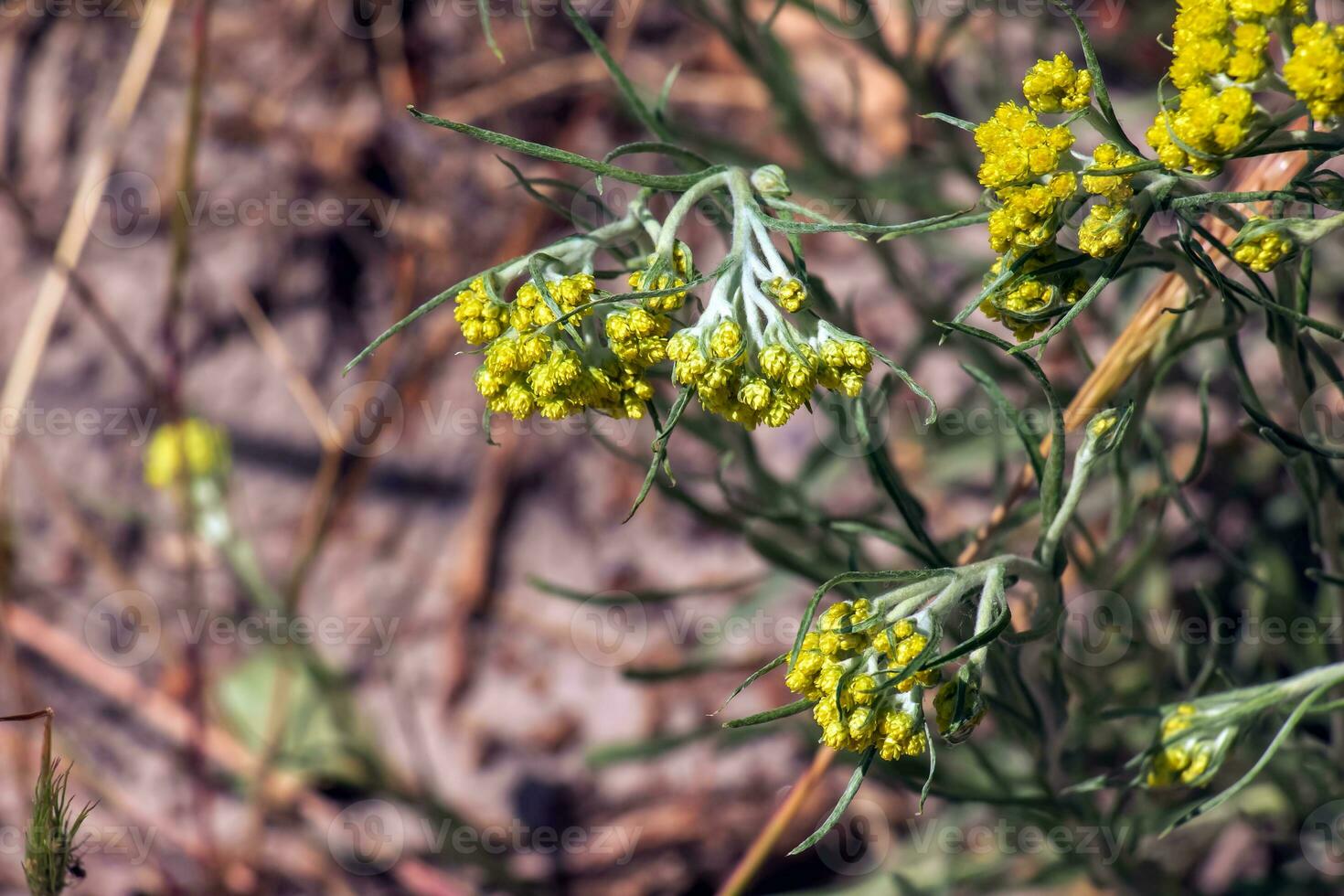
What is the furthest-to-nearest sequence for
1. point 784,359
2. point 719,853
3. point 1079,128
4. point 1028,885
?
point 1079,128 → point 719,853 → point 1028,885 → point 784,359

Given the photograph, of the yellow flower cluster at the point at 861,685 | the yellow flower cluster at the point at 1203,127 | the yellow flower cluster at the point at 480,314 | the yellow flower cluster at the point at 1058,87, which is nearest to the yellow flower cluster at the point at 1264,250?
the yellow flower cluster at the point at 1203,127

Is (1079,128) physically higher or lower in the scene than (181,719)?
higher

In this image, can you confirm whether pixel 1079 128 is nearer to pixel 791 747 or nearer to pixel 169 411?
pixel 791 747

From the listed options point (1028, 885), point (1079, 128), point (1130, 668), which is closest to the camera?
point (1028, 885)

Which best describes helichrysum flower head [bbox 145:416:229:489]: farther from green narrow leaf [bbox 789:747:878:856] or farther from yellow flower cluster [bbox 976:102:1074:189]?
yellow flower cluster [bbox 976:102:1074:189]

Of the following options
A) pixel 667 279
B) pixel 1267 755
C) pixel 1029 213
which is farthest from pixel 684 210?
pixel 1267 755

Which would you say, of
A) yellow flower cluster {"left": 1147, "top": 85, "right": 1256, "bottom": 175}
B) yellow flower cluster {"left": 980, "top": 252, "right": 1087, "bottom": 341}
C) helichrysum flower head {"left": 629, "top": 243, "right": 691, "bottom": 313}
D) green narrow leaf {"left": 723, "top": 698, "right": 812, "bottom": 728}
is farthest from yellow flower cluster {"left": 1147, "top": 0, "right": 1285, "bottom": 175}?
green narrow leaf {"left": 723, "top": 698, "right": 812, "bottom": 728}

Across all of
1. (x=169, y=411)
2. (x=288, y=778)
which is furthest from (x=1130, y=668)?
(x=169, y=411)
